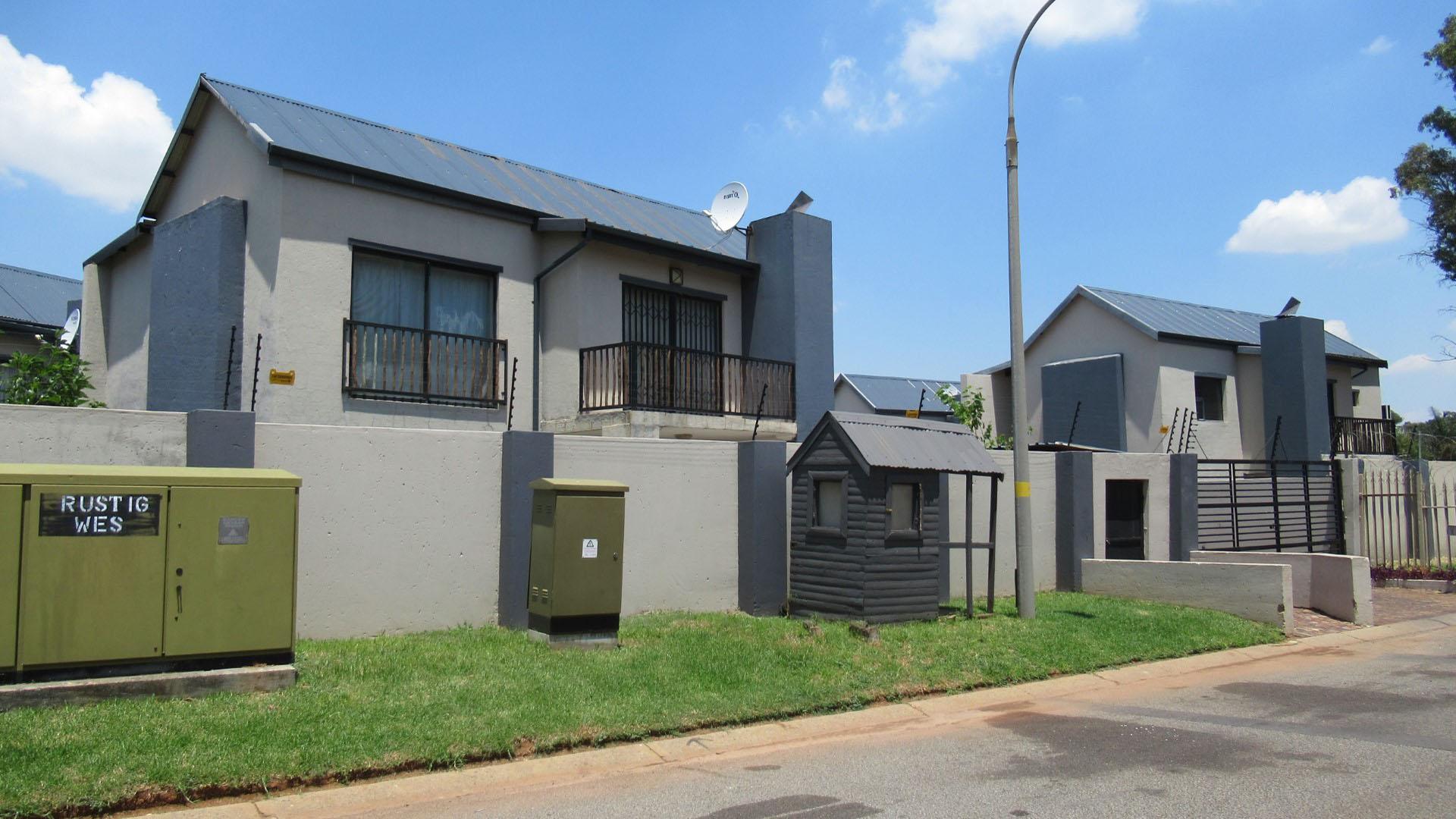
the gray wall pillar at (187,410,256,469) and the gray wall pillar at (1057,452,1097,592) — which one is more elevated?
the gray wall pillar at (187,410,256,469)

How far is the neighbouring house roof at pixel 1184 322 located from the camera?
25.2m

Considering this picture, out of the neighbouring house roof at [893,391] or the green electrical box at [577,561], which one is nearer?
the green electrical box at [577,561]

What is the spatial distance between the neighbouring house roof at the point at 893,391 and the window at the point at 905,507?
94.8 ft

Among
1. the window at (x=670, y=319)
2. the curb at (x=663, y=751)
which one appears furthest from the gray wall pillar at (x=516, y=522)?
the window at (x=670, y=319)

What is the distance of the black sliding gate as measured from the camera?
17.2 meters

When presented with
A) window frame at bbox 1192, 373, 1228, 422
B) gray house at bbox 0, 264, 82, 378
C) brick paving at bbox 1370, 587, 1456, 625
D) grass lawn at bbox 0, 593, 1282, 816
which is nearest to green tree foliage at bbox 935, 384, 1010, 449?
window frame at bbox 1192, 373, 1228, 422

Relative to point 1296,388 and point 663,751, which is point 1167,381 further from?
point 663,751

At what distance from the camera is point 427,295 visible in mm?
13953

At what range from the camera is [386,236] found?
13.5m

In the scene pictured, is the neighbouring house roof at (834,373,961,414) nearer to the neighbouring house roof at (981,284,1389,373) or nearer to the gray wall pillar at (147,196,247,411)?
the neighbouring house roof at (981,284,1389,373)

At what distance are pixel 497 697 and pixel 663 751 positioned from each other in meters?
1.34

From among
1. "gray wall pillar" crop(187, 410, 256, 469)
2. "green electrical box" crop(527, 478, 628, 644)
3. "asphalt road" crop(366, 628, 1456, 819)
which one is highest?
"gray wall pillar" crop(187, 410, 256, 469)

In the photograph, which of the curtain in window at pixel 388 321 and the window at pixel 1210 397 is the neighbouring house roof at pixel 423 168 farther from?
the window at pixel 1210 397

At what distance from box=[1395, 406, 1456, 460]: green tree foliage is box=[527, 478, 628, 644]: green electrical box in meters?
37.5
